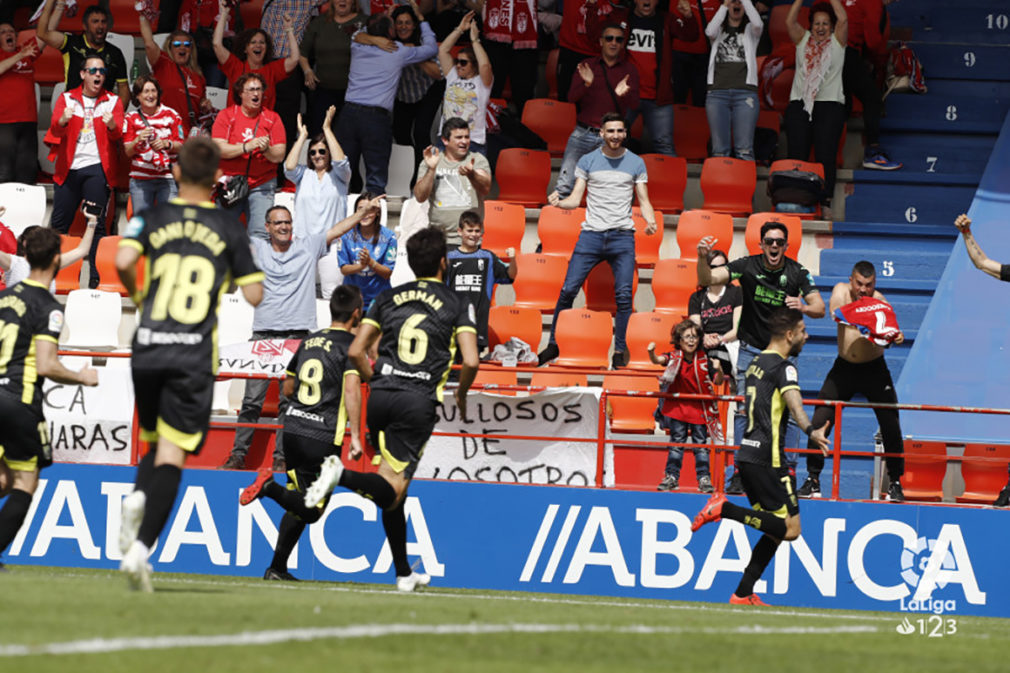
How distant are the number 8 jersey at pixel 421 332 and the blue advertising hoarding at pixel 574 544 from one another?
10.7 ft

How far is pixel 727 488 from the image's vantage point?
11680 mm

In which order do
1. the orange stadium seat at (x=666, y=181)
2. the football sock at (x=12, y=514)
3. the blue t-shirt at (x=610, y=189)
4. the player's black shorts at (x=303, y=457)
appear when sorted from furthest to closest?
1. the orange stadium seat at (x=666, y=181)
2. the blue t-shirt at (x=610, y=189)
3. the player's black shorts at (x=303, y=457)
4. the football sock at (x=12, y=514)

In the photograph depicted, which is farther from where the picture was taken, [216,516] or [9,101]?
[9,101]

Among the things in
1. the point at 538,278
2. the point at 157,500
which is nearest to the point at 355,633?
the point at 157,500

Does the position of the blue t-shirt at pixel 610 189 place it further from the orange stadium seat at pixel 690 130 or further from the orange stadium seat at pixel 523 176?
the orange stadium seat at pixel 690 130

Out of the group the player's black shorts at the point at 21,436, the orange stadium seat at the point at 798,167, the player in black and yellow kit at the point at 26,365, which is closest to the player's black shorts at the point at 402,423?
the player in black and yellow kit at the point at 26,365

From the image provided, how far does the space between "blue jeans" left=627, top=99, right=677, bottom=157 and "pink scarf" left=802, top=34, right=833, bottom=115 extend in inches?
57.1

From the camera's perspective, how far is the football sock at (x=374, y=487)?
840cm

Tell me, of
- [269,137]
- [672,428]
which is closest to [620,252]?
[672,428]

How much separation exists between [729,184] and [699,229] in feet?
2.70

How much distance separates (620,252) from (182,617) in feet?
28.1

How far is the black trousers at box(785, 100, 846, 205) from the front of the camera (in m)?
15.1

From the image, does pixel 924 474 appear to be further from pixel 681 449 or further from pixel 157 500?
pixel 157 500

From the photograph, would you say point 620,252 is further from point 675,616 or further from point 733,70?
point 675,616
